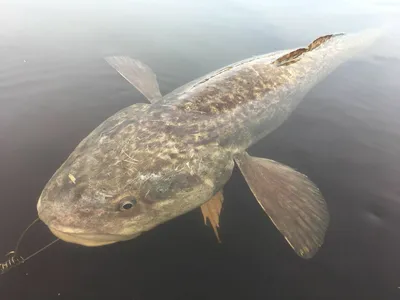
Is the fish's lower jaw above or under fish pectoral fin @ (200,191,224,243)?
above

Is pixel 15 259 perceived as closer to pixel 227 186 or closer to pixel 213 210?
pixel 213 210

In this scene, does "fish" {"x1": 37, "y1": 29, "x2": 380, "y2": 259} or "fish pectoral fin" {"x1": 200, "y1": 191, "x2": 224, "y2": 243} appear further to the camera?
"fish pectoral fin" {"x1": 200, "y1": 191, "x2": 224, "y2": 243}

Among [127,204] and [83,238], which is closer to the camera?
[83,238]

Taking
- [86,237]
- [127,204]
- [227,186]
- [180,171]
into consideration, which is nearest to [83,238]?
[86,237]

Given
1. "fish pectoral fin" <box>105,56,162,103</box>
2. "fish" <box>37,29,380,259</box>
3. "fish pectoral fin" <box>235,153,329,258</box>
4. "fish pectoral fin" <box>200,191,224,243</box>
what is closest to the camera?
"fish" <box>37,29,380,259</box>

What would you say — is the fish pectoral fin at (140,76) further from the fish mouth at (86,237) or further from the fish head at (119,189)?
the fish mouth at (86,237)

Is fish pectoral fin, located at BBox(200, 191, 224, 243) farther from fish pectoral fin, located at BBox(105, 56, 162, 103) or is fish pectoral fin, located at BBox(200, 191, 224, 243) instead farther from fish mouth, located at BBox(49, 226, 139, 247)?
fish pectoral fin, located at BBox(105, 56, 162, 103)

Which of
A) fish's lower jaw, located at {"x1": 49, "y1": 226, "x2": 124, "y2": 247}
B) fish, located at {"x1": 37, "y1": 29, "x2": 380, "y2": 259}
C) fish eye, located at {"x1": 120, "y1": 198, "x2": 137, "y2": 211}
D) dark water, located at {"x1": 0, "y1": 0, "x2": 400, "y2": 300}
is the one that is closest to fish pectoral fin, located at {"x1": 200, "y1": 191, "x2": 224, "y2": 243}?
fish, located at {"x1": 37, "y1": 29, "x2": 380, "y2": 259}
